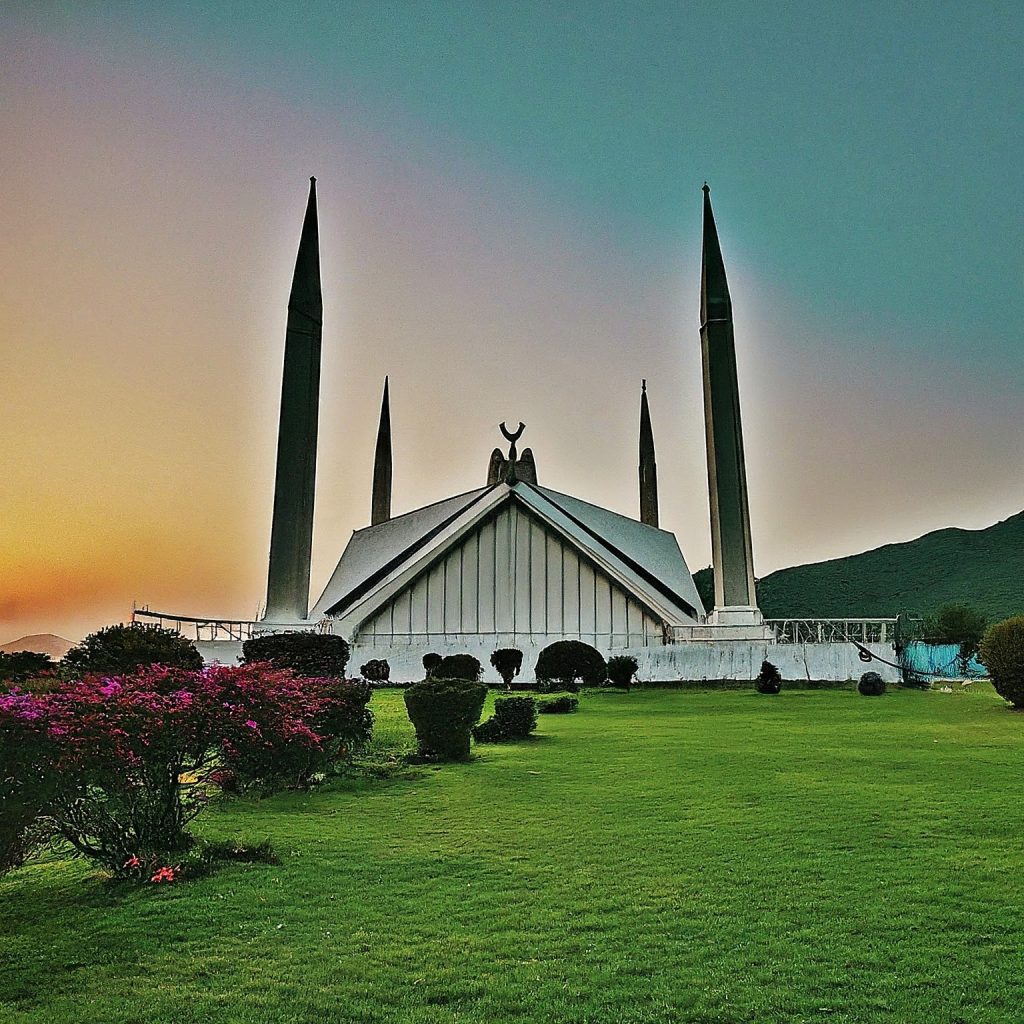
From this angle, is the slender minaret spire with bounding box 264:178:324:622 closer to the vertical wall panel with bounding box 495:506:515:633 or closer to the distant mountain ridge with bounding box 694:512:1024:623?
the vertical wall panel with bounding box 495:506:515:633

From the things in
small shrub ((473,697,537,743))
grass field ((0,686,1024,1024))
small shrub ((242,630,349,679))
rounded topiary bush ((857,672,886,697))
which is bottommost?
grass field ((0,686,1024,1024))

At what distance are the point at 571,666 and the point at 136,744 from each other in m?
15.6

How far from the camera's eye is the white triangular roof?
2609 cm

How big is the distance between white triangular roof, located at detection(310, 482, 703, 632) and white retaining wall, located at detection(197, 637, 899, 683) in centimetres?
243

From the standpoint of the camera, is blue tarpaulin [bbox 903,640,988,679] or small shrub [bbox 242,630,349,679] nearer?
small shrub [bbox 242,630,349,679]

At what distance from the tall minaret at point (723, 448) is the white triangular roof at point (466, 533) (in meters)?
1.63

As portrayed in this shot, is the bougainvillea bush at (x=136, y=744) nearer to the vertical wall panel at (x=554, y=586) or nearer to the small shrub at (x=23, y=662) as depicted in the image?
the small shrub at (x=23, y=662)

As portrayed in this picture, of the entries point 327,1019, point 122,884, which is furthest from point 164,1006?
point 122,884

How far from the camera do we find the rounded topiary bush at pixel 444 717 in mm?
9867

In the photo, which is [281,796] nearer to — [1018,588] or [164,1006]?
[164,1006]

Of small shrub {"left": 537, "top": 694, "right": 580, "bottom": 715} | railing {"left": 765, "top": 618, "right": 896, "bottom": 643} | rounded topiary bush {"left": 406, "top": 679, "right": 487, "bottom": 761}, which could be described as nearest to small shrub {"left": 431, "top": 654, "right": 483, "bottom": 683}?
small shrub {"left": 537, "top": 694, "right": 580, "bottom": 715}

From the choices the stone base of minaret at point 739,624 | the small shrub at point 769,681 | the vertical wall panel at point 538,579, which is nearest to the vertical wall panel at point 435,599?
the vertical wall panel at point 538,579

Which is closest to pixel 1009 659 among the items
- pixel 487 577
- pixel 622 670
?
pixel 622 670

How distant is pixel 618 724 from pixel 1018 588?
61528 millimetres
